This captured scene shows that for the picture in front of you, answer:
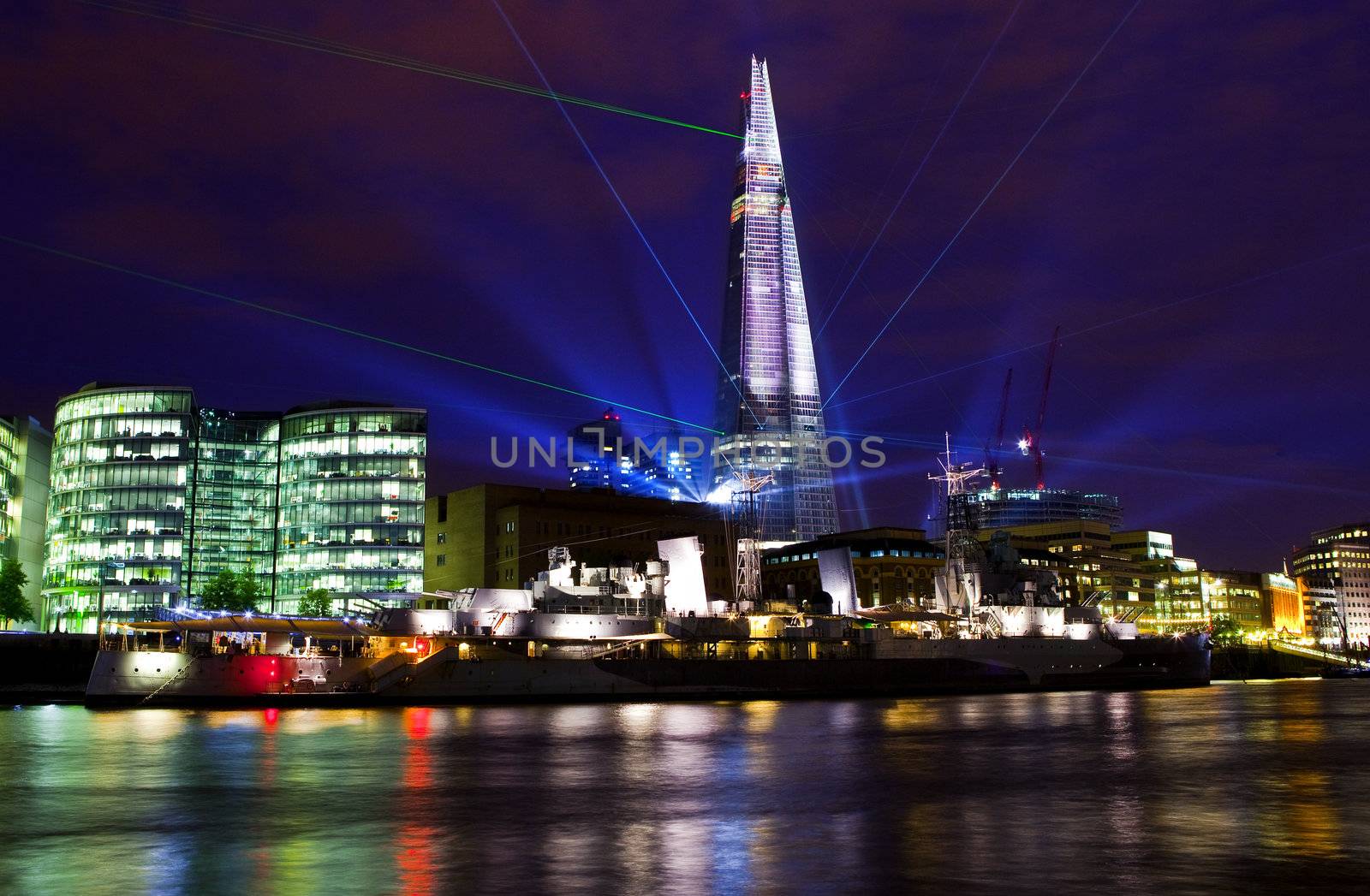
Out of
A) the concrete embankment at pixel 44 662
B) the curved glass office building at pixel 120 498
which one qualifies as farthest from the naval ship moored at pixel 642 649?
the curved glass office building at pixel 120 498

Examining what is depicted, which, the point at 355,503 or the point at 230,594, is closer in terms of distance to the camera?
the point at 230,594

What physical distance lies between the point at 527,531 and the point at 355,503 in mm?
20013

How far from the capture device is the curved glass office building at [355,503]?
448 feet

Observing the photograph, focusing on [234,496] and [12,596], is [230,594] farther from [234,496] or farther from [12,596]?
[234,496]

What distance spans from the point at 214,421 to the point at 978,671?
97.4 metres

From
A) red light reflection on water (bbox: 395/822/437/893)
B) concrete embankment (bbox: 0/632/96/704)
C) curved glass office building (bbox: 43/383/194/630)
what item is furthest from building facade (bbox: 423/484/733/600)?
red light reflection on water (bbox: 395/822/437/893)

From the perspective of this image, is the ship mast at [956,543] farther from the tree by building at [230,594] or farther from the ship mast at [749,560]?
the tree by building at [230,594]

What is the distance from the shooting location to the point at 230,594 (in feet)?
402

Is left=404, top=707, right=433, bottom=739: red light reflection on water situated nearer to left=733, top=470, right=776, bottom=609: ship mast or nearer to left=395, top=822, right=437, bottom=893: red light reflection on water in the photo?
left=395, top=822, right=437, bottom=893: red light reflection on water

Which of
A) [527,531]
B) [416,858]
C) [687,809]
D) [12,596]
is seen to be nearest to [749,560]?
[527,531]

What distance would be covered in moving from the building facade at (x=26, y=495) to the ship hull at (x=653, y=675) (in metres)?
69.8

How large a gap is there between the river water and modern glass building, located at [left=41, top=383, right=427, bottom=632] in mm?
85415

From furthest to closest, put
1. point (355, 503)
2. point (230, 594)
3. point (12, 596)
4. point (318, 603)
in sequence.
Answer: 1. point (355, 503)
2. point (318, 603)
3. point (230, 594)
4. point (12, 596)

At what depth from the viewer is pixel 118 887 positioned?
1811cm
